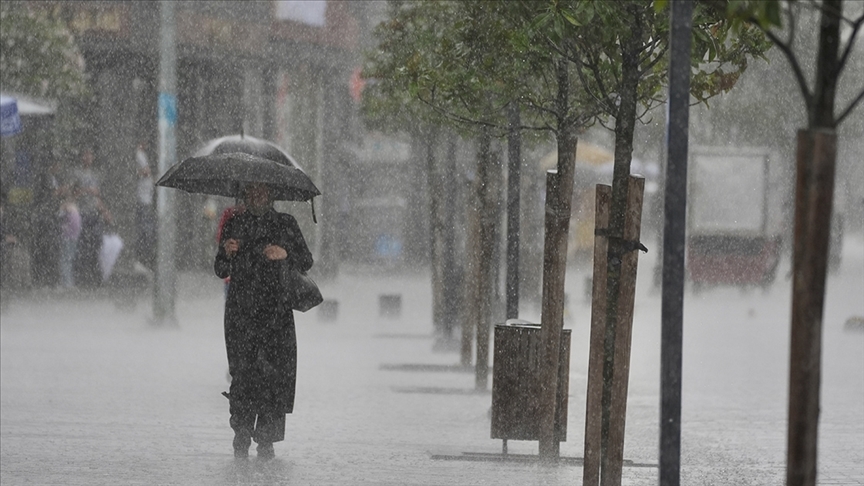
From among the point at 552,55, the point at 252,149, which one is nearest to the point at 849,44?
the point at 552,55

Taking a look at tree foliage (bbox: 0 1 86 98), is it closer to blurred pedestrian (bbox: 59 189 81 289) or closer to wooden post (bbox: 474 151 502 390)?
blurred pedestrian (bbox: 59 189 81 289)

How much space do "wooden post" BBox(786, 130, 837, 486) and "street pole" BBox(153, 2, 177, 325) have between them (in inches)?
626

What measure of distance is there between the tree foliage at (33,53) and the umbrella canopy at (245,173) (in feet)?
53.7

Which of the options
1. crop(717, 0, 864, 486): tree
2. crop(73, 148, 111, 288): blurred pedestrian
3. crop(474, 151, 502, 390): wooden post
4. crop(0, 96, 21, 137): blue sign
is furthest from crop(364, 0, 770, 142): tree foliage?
crop(73, 148, 111, 288): blurred pedestrian

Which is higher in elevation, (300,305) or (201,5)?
(201,5)

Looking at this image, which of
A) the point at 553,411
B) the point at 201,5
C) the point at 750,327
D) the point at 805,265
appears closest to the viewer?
the point at 805,265

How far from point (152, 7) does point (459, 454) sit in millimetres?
21163

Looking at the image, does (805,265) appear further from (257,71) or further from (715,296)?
(257,71)

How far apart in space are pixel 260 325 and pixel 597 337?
2.97m

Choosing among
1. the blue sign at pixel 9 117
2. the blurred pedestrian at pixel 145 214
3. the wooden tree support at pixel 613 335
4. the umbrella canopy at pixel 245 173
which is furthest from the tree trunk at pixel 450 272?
the wooden tree support at pixel 613 335

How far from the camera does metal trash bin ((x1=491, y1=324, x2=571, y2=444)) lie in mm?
9328

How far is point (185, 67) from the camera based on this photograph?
103ft

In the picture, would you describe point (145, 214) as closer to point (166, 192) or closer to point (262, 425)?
point (166, 192)

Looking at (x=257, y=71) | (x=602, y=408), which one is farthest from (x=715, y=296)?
(x=602, y=408)
